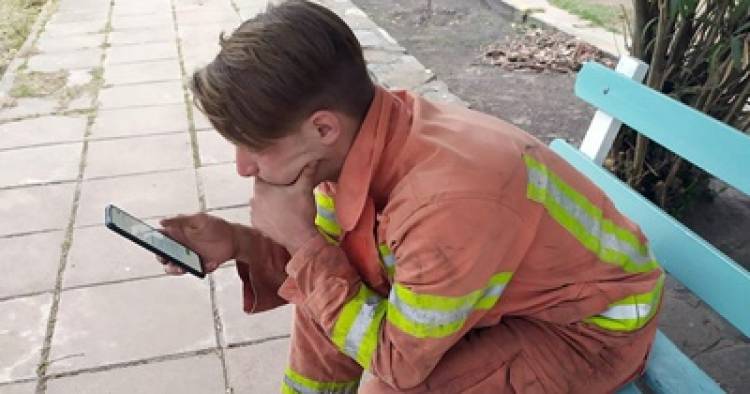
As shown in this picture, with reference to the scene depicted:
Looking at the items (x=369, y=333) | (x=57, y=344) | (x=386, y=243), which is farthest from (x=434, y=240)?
(x=57, y=344)

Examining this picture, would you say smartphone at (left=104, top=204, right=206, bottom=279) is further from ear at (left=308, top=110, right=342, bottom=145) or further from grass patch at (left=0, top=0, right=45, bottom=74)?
grass patch at (left=0, top=0, right=45, bottom=74)

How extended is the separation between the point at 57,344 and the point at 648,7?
236 centimetres

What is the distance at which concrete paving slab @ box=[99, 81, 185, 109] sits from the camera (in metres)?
4.49

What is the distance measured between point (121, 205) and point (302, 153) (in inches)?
84.4

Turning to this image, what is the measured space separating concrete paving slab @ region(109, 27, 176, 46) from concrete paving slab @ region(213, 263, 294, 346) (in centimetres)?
344

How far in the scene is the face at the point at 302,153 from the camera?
138 cm

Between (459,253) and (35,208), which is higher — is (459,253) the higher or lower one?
the higher one

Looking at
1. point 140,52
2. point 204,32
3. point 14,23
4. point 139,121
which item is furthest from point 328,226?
point 14,23

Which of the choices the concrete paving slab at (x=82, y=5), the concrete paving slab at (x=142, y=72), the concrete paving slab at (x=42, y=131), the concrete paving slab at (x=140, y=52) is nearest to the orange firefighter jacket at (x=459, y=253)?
the concrete paving slab at (x=42, y=131)

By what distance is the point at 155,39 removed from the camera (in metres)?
5.70

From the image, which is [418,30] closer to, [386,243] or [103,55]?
[103,55]

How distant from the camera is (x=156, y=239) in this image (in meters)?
1.67

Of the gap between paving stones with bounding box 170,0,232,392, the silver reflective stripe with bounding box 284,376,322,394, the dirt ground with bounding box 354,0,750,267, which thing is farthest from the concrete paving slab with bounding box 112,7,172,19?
the silver reflective stripe with bounding box 284,376,322,394

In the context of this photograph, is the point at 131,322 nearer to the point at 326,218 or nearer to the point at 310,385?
the point at 310,385
